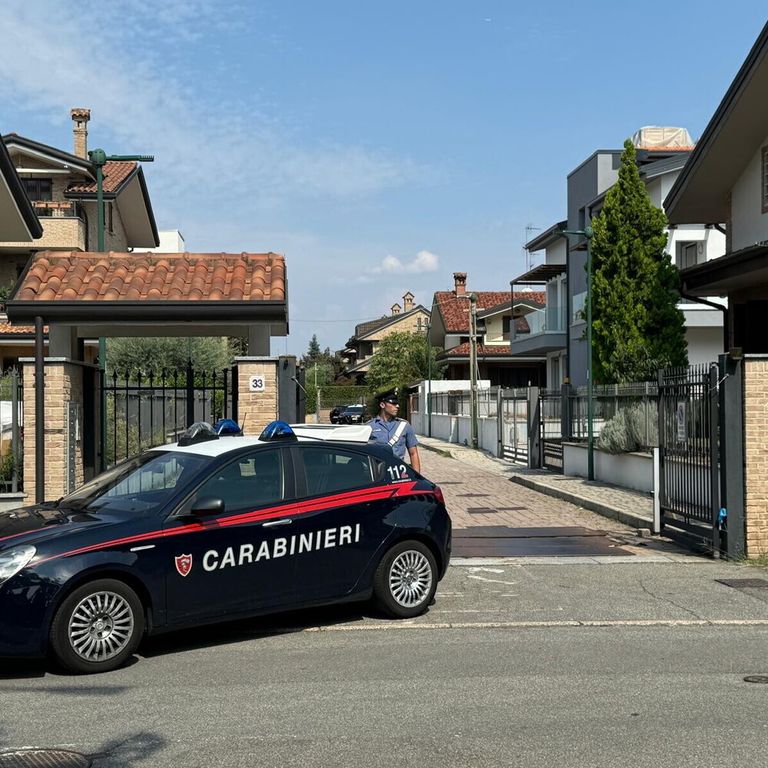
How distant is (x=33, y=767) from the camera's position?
15.9 feet

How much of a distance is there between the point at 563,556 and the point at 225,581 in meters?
5.62

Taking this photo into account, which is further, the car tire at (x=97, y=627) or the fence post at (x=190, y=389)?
the fence post at (x=190, y=389)

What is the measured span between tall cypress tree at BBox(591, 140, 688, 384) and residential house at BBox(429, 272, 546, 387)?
33565 millimetres

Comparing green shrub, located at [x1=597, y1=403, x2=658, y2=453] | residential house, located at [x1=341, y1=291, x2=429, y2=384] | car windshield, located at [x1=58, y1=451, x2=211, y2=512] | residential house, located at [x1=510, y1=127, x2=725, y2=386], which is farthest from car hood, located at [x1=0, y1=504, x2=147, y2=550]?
residential house, located at [x1=341, y1=291, x2=429, y2=384]

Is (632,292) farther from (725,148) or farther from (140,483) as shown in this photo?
(140,483)

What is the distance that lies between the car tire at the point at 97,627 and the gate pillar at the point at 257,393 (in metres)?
5.85

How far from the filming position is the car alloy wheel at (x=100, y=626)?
663 centimetres

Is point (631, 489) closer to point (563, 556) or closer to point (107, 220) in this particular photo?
point (563, 556)

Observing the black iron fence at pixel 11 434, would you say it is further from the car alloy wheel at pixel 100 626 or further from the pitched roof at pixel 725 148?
the pitched roof at pixel 725 148

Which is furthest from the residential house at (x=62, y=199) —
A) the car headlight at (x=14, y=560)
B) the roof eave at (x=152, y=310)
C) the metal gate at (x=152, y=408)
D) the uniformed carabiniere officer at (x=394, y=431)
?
the car headlight at (x=14, y=560)

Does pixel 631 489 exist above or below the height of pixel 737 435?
below

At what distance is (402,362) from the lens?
225ft

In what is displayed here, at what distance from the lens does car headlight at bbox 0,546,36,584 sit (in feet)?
21.2

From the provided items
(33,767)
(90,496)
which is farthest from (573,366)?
(33,767)
